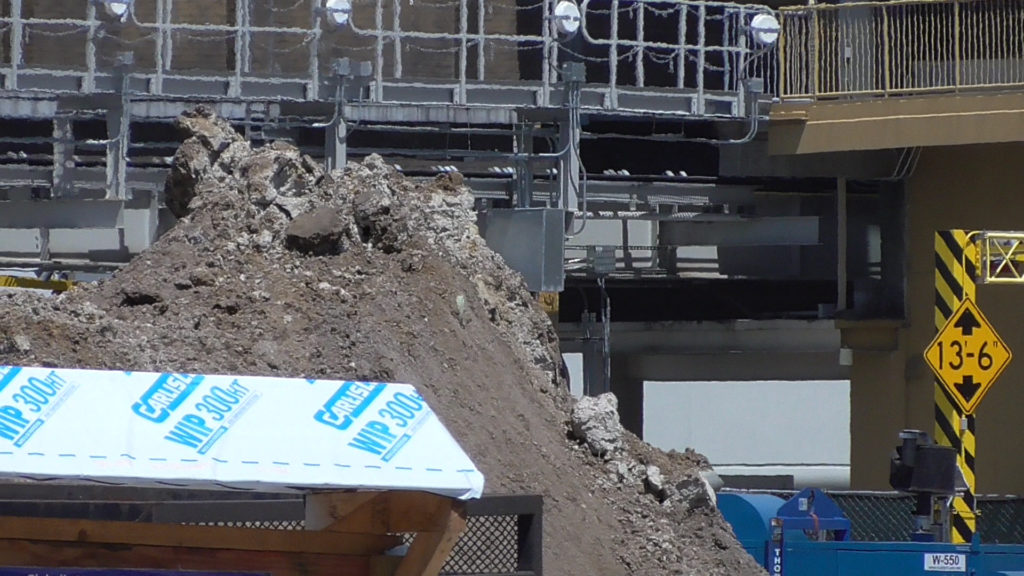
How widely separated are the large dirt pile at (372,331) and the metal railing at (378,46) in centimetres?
388

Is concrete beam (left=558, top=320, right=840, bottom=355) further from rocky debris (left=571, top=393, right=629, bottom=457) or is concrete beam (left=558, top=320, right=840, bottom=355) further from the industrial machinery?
rocky debris (left=571, top=393, right=629, bottom=457)

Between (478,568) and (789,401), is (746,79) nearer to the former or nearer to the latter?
(789,401)

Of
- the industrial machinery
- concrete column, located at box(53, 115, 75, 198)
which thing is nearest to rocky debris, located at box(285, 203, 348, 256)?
the industrial machinery

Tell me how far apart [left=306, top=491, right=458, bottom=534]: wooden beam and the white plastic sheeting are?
1.00ft

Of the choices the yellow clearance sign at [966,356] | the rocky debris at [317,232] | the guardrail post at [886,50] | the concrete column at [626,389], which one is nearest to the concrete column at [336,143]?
the rocky debris at [317,232]

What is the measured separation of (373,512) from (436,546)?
1.05ft

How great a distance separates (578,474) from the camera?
29.9ft

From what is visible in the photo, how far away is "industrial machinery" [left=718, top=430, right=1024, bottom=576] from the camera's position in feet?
36.3

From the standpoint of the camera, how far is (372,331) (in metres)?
8.95

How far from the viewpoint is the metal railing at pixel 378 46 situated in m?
14.4

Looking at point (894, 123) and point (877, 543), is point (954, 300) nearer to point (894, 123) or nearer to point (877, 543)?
point (877, 543)

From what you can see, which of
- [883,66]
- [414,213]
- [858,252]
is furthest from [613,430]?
[858,252]

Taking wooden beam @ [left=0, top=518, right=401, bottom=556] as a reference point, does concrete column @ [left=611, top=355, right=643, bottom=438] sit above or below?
below

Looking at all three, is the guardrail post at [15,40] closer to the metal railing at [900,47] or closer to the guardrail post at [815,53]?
the metal railing at [900,47]
